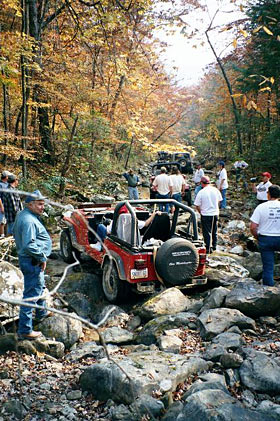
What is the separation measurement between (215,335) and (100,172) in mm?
14265

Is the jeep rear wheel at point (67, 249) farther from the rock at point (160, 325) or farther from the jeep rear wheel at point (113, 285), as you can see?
the rock at point (160, 325)

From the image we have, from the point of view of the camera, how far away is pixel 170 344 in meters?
4.53

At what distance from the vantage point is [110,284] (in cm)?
639

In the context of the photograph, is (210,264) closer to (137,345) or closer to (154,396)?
(137,345)

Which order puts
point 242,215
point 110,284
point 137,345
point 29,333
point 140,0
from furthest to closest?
point 242,215 → point 140,0 → point 110,284 → point 137,345 → point 29,333

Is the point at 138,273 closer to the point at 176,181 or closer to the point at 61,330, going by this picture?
the point at 61,330

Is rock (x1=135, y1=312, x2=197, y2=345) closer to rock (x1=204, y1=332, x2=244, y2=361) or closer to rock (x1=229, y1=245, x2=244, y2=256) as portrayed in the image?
rock (x1=204, y1=332, x2=244, y2=361)

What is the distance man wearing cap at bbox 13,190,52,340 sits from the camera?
4.52 meters

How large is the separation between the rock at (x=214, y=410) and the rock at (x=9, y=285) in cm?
323

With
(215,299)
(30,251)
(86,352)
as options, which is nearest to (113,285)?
(86,352)

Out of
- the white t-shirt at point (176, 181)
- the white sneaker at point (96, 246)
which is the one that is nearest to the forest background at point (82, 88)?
the white t-shirt at point (176, 181)

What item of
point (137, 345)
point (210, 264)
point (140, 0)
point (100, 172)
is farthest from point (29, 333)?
point (100, 172)

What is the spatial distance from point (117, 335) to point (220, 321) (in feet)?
5.00

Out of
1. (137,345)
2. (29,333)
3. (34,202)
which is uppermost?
(34,202)
